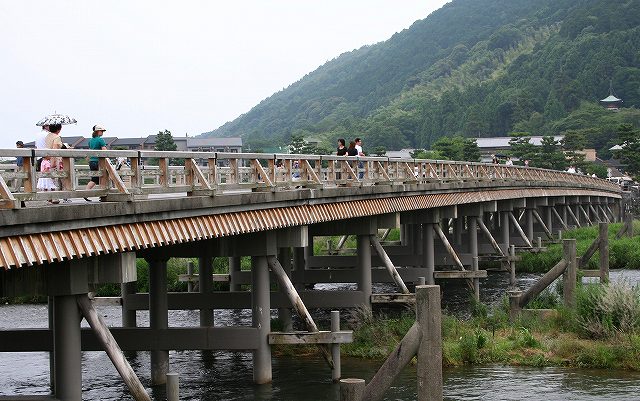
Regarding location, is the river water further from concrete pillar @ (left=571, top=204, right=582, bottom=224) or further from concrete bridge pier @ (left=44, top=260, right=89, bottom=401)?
concrete pillar @ (left=571, top=204, right=582, bottom=224)

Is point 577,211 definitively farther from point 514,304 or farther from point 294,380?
point 294,380

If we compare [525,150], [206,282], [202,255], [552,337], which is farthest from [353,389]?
[525,150]

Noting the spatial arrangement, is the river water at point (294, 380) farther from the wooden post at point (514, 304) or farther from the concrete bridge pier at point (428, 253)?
the concrete bridge pier at point (428, 253)

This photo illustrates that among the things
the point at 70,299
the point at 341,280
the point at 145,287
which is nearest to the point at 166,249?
the point at 70,299

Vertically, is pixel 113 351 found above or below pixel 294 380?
above

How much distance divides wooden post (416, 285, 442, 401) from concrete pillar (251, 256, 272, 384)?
7.19 meters

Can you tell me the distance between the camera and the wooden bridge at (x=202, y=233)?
14.0m

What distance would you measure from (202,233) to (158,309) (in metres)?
4.20

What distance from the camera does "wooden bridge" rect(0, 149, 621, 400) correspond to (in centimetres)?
1397

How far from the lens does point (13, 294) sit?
15000 millimetres

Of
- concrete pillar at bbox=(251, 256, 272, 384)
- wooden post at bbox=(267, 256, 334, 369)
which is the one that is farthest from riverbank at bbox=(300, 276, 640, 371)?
concrete pillar at bbox=(251, 256, 272, 384)

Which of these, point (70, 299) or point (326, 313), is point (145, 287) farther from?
point (70, 299)

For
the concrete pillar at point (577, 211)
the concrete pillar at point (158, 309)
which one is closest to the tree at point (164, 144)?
the concrete pillar at point (577, 211)

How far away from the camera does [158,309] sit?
21.9 metres
